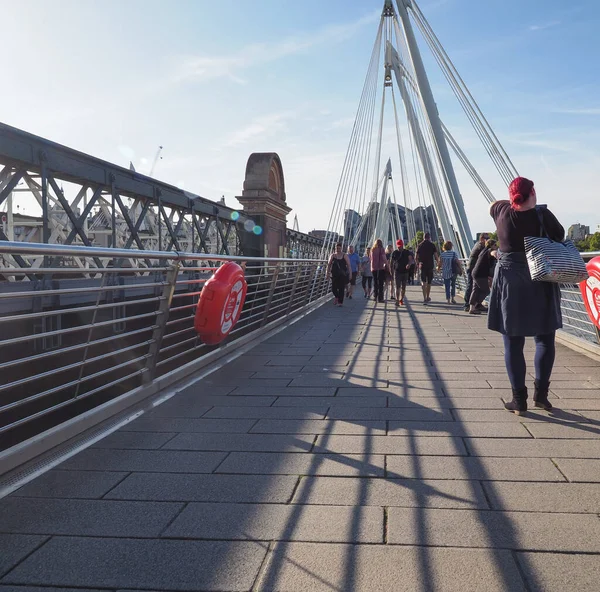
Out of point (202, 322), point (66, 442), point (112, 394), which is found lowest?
point (112, 394)

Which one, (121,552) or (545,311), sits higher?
(545,311)

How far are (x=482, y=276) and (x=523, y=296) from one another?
22.0ft

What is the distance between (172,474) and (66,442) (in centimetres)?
79

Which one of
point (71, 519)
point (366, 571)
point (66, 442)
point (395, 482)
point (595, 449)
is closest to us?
point (366, 571)

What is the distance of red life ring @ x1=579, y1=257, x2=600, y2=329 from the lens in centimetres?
498

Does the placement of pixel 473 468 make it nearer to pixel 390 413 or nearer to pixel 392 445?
pixel 392 445

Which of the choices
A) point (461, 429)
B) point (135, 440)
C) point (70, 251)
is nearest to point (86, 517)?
point (135, 440)

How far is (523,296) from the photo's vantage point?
3787mm

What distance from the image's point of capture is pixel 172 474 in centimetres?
287

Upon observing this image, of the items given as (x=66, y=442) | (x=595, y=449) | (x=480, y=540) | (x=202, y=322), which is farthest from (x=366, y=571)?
(x=202, y=322)

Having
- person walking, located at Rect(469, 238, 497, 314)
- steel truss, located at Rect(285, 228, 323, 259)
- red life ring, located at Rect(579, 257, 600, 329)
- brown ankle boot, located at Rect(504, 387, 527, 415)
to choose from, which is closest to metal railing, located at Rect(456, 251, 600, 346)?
red life ring, located at Rect(579, 257, 600, 329)

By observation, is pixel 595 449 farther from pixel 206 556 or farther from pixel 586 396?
pixel 206 556

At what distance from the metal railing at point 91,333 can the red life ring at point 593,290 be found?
3.09 metres

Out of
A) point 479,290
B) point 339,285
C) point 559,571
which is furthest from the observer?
point 339,285
